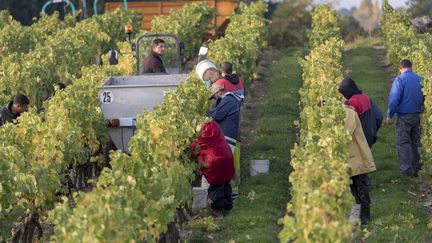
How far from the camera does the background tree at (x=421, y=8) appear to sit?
129ft

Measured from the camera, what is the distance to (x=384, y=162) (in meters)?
15.1

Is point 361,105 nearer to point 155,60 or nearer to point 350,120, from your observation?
point 350,120

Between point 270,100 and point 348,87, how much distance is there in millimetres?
A: 9250

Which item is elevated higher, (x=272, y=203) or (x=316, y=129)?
(x=316, y=129)

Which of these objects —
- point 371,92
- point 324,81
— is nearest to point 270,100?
point 371,92

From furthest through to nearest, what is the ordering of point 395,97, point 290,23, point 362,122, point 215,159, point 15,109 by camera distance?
point 290,23 → point 395,97 → point 15,109 → point 362,122 → point 215,159

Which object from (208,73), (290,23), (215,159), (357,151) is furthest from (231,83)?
(290,23)

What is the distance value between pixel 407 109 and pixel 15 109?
4.86m

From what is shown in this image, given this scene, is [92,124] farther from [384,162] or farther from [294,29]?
[294,29]

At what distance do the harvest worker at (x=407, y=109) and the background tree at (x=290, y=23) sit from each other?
23.3 meters

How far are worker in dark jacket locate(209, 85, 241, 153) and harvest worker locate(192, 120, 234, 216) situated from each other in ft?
3.25

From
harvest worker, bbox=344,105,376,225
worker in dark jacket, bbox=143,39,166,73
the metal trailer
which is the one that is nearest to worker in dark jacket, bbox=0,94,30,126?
the metal trailer

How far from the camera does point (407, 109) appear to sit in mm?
14016

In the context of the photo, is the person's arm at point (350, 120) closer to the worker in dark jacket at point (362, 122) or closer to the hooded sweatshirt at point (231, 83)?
the worker in dark jacket at point (362, 122)
